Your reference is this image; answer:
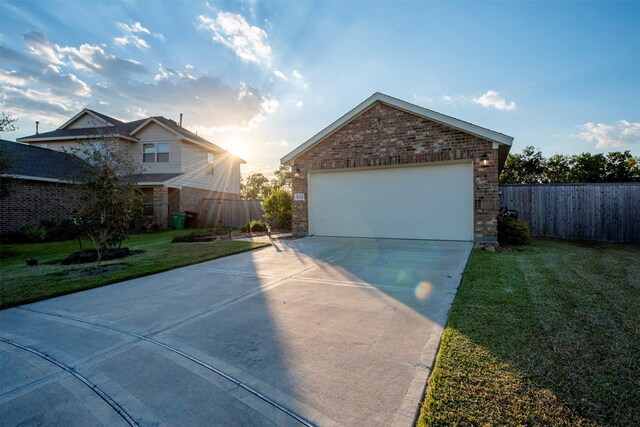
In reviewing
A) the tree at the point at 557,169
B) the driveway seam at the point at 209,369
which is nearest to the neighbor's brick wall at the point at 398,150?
the driveway seam at the point at 209,369

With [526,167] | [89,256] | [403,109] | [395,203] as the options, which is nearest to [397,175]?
[395,203]

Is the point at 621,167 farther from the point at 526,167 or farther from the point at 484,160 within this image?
the point at 484,160

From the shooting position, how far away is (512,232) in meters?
8.62

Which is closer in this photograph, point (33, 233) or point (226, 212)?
point (33, 233)

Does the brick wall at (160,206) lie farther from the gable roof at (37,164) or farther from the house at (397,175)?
the house at (397,175)

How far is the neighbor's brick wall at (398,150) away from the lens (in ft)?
27.6

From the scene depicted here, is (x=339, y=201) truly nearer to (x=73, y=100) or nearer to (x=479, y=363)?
(x=479, y=363)

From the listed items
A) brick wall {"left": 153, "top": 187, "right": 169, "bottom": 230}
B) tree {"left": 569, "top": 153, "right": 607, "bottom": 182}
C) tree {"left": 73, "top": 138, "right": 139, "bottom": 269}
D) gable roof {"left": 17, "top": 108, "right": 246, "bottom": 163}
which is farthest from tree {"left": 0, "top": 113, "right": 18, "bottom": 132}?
tree {"left": 569, "top": 153, "right": 607, "bottom": 182}

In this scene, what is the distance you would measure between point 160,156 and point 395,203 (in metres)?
14.4

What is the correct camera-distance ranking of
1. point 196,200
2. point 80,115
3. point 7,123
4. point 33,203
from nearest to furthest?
point 7,123, point 33,203, point 80,115, point 196,200

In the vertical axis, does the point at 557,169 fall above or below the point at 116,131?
below

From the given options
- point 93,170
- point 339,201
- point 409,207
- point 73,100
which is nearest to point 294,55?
point 339,201

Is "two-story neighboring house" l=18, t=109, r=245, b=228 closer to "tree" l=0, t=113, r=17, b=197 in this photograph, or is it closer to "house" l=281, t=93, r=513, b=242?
"tree" l=0, t=113, r=17, b=197

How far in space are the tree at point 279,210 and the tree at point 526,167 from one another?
1790 centimetres
